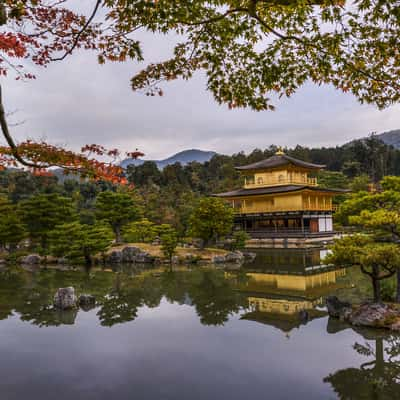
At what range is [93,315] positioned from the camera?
742cm

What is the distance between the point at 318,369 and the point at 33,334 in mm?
4603

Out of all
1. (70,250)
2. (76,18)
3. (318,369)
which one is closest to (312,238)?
(70,250)

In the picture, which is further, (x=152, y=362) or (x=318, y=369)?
(x=152, y=362)

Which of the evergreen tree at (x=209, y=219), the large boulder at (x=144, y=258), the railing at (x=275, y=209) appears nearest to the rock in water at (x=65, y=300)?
the large boulder at (x=144, y=258)

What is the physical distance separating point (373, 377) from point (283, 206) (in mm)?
20176

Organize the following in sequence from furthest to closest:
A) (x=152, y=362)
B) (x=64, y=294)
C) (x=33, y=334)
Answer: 1. (x=64, y=294)
2. (x=33, y=334)
3. (x=152, y=362)

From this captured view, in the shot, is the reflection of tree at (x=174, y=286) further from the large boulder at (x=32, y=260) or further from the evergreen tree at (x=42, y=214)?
the evergreen tree at (x=42, y=214)

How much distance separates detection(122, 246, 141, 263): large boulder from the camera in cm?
1625

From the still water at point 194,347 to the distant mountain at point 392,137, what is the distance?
147370 millimetres

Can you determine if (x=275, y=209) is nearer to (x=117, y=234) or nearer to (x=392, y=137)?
(x=117, y=234)

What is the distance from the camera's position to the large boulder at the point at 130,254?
1625 cm

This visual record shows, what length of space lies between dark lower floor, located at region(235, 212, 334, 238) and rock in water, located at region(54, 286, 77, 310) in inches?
649

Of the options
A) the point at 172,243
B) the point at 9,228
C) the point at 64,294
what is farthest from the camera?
the point at 9,228

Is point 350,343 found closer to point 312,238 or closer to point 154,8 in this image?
point 154,8
